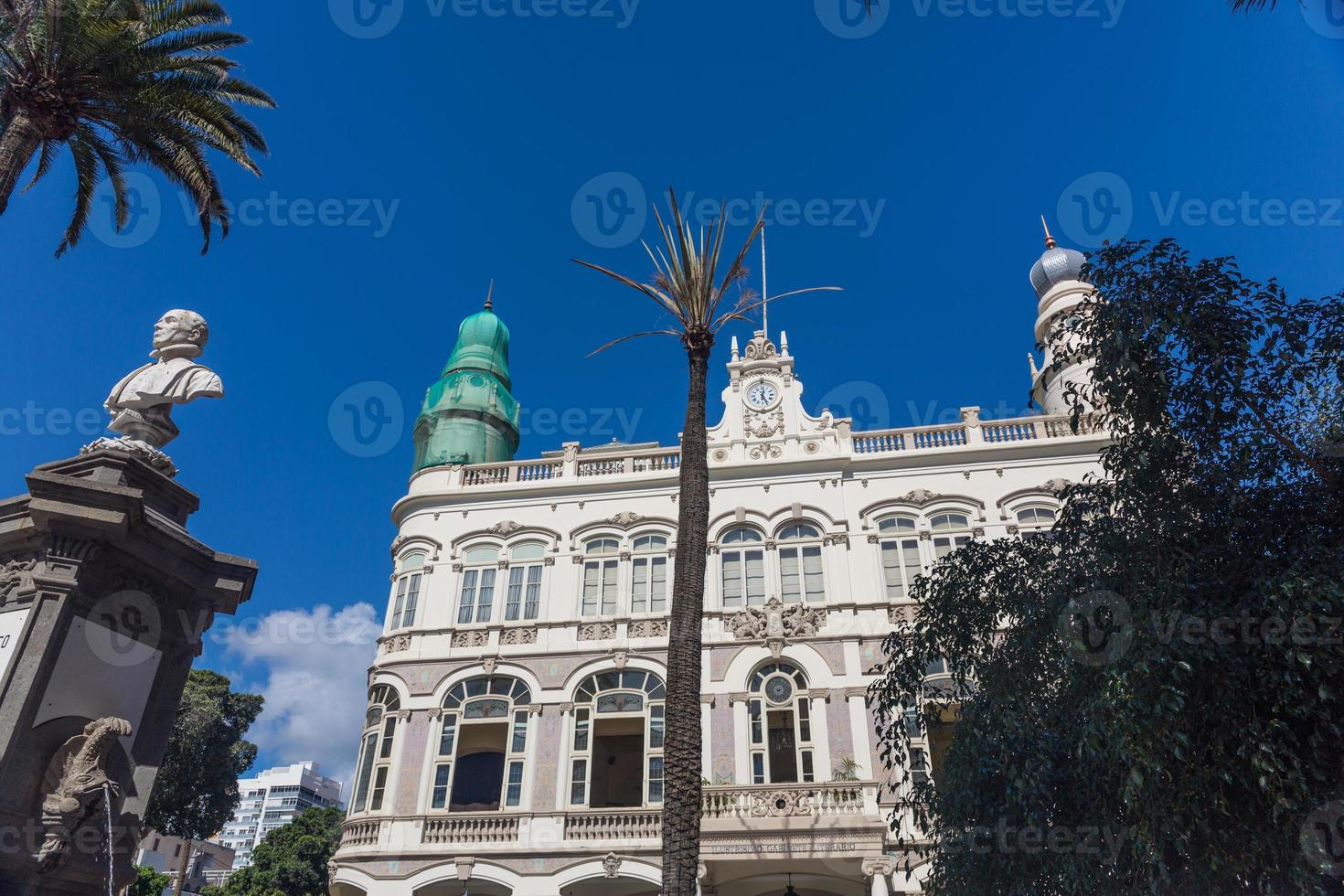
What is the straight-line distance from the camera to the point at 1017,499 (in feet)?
72.3

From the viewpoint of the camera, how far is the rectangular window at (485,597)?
22.9 metres

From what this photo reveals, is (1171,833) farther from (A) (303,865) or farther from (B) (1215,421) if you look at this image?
(A) (303,865)

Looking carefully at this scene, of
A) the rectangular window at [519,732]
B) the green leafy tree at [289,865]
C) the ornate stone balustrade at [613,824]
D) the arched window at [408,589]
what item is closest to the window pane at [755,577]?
the ornate stone balustrade at [613,824]

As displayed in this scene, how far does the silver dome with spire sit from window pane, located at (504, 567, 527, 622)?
20.3 m

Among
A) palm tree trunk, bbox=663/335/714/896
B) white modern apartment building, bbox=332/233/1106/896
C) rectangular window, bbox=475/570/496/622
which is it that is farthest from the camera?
rectangular window, bbox=475/570/496/622

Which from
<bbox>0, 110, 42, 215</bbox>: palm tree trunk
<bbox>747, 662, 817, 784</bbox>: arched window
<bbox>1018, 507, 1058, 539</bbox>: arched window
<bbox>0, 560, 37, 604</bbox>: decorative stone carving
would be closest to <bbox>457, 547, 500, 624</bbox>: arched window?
<bbox>747, 662, 817, 784</bbox>: arched window

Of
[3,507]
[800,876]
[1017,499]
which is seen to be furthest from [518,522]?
[3,507]

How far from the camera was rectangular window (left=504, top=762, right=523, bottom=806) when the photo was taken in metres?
20.4

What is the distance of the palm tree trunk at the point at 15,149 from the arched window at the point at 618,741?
1503 cm

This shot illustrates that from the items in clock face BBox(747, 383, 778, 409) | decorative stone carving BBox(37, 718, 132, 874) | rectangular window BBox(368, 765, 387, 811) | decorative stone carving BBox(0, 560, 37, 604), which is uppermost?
clock face BBox(747, 383, 778, 409)

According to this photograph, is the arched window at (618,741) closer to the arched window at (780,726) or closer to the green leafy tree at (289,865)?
the arched window at (780,726)

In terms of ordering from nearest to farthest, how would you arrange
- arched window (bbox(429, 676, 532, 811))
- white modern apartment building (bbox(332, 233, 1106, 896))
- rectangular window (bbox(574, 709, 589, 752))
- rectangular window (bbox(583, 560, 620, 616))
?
white modern apartment building (bbox(332, 233, 1106, 896))
arched window (bbox(429, 676, 532, 811))
rectangular window (bbox(574, 709, 589, 752))
rectangular window (bbox(583, 560, 620, 616))

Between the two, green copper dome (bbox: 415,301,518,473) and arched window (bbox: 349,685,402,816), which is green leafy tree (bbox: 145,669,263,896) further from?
green copper dome (bbox: 415,301,518,473)

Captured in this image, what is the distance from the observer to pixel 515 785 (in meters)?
20.6
